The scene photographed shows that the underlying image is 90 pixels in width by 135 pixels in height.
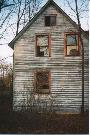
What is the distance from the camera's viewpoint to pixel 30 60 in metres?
6.00

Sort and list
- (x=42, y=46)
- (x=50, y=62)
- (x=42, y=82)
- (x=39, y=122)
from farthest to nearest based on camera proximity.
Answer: (x=42, y=46) → (x=50, y=62) → (x=42, y=82) → (x=39, y=122)

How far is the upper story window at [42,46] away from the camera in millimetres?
6200

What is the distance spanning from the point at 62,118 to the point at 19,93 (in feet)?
3.25

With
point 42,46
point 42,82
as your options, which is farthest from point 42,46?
point 42,82

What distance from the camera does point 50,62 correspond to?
20.1 ft

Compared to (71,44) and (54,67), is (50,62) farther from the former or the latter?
(71,44)

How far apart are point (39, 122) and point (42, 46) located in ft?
7.04

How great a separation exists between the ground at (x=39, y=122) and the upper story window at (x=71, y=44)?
1523 millimetres

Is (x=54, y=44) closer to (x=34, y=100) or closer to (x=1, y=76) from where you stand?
(x=34, y=100)

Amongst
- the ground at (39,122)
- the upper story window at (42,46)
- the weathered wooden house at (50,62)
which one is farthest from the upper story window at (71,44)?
the ground at (39,122)

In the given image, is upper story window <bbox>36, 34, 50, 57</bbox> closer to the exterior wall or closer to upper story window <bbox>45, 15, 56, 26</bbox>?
the exterior wall

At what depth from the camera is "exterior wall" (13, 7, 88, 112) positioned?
5332 millimetres

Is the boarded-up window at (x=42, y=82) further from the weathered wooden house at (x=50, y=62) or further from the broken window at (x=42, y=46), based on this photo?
the broken window at (x=42, y=46)

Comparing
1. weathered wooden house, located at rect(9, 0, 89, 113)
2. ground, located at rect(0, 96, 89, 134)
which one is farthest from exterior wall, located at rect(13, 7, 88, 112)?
ground, located at rect(0, 96, 89, 134)
